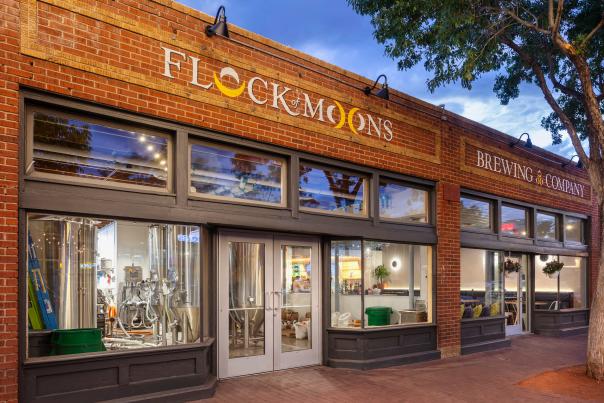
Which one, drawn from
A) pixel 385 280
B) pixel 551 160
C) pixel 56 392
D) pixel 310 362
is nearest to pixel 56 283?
pixel 56 392

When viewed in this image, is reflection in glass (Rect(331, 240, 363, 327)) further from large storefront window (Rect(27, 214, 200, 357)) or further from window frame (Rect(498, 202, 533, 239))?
window frame (Rect(498, 202, 533, 239))

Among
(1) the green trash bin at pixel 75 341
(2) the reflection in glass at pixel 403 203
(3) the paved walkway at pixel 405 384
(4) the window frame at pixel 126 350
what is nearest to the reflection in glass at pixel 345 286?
(3) the paved walkway at pixel 405 384

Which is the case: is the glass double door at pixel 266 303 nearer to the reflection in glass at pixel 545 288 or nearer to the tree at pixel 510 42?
the tree at pixel 510 42

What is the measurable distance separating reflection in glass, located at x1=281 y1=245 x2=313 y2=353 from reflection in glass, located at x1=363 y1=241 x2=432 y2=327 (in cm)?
115

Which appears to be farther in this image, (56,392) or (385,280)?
(385,280)

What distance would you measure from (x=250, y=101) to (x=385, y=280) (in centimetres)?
430

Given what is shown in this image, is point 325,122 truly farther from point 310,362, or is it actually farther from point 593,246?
point 593,246

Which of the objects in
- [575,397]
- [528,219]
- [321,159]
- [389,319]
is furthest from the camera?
[528,219]

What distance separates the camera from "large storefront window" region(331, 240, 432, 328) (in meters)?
9.56

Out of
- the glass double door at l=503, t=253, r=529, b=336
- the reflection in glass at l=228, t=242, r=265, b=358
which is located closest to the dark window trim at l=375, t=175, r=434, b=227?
the reflection in glass at l=228, t=242, r=265, b=358

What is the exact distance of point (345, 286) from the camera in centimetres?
959

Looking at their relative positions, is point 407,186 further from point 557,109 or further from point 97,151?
point 97,151

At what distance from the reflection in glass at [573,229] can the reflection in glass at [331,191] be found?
902 cm

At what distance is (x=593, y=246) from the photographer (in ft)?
55.5
